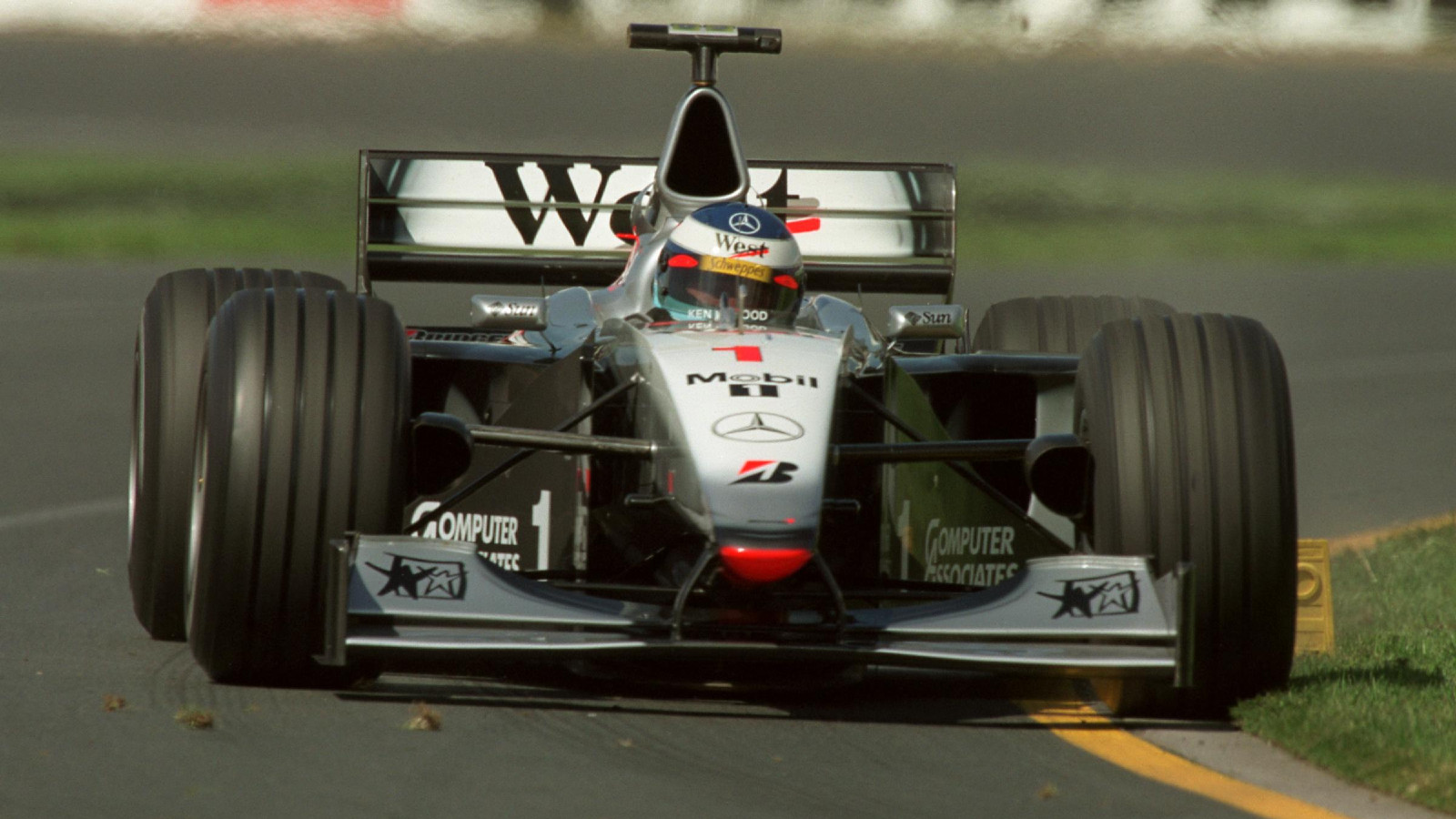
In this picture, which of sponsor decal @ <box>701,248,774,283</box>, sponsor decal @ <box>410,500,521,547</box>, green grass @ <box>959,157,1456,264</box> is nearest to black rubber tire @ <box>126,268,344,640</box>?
sponsor decal @ <box>410,500,521,547</box>

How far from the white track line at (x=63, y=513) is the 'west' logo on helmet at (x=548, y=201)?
7.10 ft

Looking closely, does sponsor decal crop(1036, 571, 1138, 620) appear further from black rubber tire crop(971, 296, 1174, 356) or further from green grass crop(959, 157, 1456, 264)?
green grass crop(959, 157, 1456, 264)

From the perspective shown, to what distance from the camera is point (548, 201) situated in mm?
A: 9062

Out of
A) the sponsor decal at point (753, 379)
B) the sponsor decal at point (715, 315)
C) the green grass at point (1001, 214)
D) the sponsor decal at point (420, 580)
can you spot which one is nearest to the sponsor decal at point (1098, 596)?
the sponsor decal at point (753, 379)

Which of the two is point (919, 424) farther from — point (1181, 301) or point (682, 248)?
Answer: point (1181, 301)

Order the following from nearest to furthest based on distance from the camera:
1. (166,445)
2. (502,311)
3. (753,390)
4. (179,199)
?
1. (753,390)
2. (166,445)
3. (502,311)
4. (179,199)

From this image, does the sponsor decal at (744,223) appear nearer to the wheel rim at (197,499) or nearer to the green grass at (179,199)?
the wheel rim at (197,499)

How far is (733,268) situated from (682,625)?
175 cm

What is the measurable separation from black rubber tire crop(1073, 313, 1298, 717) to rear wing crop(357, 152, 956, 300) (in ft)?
10.6

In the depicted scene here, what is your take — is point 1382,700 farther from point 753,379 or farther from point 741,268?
point 741,268

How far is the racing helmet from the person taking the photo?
681cm

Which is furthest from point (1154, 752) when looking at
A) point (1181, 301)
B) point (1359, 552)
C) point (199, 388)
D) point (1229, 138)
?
point (1229, 138)

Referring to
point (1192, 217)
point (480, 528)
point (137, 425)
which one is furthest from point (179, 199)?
point (480, 528)

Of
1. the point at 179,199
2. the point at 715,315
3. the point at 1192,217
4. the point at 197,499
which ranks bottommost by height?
the point at 197,499
